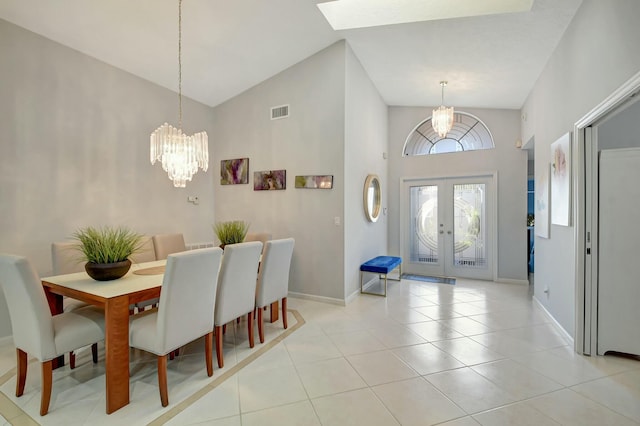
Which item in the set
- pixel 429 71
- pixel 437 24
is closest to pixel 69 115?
pixel 437 24

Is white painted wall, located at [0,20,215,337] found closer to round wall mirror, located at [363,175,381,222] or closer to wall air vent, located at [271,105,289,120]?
wall air vent, located at [271,105,289,120]

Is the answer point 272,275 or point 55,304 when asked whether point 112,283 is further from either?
point 272,275

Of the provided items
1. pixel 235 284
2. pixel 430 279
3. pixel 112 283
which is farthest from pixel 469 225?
pixel 112 283

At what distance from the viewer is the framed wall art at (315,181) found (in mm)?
4086

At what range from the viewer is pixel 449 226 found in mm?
5645

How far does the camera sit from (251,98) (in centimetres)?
476

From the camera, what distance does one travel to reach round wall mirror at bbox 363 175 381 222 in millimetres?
4711

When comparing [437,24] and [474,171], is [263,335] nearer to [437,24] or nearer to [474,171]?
[437,24]

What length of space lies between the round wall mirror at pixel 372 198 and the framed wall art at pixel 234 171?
1962 millimetres

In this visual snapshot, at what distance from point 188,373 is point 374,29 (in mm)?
4081

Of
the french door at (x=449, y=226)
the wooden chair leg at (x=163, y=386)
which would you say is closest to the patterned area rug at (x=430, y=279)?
the french door at (x=449, y=226)

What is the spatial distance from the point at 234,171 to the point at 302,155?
1328 mm

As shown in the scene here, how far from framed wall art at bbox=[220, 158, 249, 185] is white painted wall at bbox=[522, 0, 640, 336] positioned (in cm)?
413

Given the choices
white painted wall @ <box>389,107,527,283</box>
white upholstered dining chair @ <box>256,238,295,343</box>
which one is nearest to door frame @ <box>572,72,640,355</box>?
white upholstered dining chair @ <box>256,238,295,343</box>
